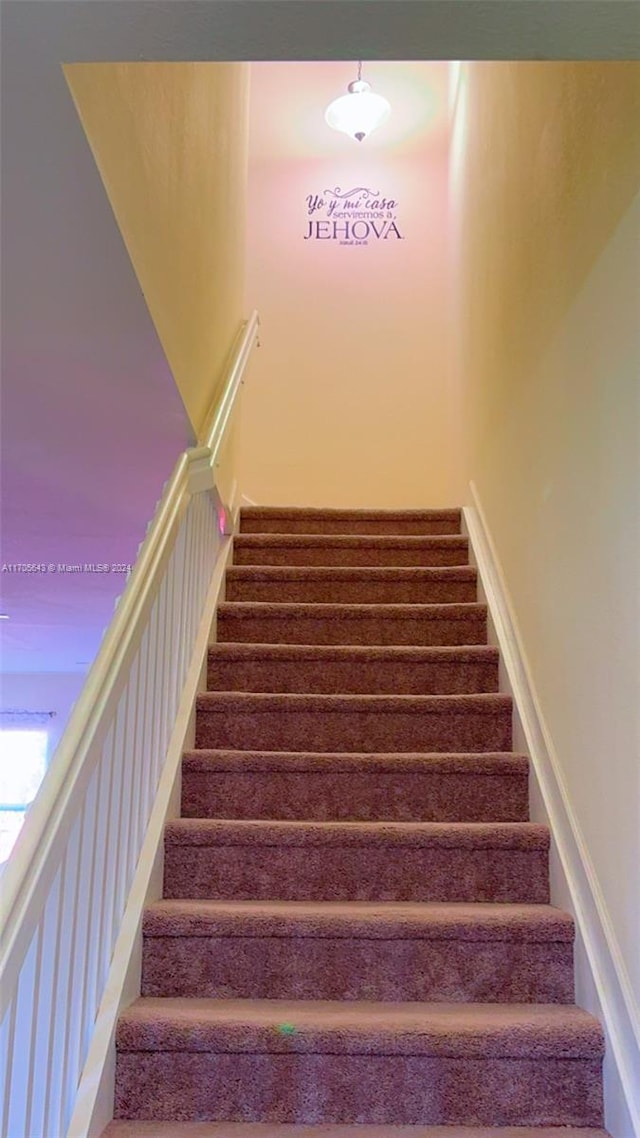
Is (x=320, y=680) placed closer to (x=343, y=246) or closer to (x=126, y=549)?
(x=126, y=549)

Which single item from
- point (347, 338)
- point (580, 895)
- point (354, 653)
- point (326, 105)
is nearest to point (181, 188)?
point (354, 653)

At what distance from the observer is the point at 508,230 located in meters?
2.96

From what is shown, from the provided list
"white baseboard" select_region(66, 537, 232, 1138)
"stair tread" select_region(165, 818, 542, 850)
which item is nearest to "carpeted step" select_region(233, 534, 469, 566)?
"white baseboard" select_region(66, 537, 232, 1138)

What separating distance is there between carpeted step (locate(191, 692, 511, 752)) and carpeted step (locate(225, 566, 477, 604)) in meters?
0.76

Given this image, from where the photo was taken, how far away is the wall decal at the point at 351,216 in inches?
204

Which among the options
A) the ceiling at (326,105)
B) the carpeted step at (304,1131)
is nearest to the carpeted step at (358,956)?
the carpeted step at (304,1131)

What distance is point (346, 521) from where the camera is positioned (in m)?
3.83

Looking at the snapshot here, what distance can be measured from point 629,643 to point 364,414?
360 cm

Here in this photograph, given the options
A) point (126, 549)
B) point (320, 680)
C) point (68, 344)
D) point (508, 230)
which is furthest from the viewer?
point (126, 549)

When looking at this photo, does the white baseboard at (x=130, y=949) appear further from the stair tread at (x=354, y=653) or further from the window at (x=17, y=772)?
the window at (x=17, y=772)

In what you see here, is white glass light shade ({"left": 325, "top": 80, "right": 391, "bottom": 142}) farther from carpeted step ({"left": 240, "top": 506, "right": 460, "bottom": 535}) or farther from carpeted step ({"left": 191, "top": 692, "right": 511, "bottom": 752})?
carpeted step ({"left": 191, "top": 692, "right": 511, "bottom": 752})

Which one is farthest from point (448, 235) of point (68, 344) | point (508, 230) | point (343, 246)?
point (68, 344)

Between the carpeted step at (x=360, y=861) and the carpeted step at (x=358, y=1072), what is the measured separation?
1.38ft

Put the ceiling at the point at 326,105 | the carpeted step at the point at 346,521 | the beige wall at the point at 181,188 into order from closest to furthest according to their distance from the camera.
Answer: the beige wall at the point at 181,188, the carpeted step at the point at 346,521, the ceiling at the point at 326,105
